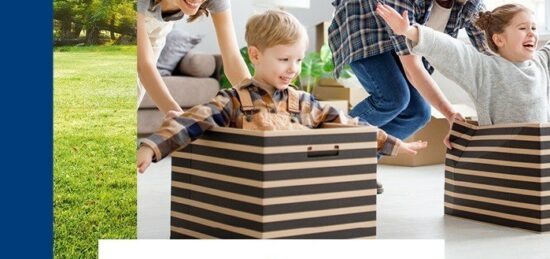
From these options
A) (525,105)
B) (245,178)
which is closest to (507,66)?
(525,105)

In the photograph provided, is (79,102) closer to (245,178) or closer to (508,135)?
(245,178)

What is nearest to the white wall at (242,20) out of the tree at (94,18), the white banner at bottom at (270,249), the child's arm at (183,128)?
the child's arm at (183,128)

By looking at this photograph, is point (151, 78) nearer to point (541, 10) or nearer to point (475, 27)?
point (475, 27)

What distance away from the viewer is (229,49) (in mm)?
2959

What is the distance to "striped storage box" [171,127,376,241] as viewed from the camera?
2.26 meters

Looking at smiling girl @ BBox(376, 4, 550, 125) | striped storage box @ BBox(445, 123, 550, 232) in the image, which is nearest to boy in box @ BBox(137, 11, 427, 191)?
smiling girl @ BBox(376, 4, 550, 125)

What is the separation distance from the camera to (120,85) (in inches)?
78.2

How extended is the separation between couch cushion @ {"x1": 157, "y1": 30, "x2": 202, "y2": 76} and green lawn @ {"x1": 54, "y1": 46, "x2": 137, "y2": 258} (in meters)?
4.29

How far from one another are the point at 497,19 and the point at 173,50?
3501 mm

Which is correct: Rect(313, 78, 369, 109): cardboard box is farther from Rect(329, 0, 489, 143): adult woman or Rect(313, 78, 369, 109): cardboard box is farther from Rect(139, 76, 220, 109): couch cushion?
Rect(329, 0, 489, 143): adult woman

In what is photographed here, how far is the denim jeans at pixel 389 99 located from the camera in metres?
3.40

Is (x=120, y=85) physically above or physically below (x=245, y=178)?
above

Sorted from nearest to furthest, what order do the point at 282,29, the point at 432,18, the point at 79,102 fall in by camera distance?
the point at 79,102 → the point at 282,29 → the point at 432,18

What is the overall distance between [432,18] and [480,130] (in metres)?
0.51
